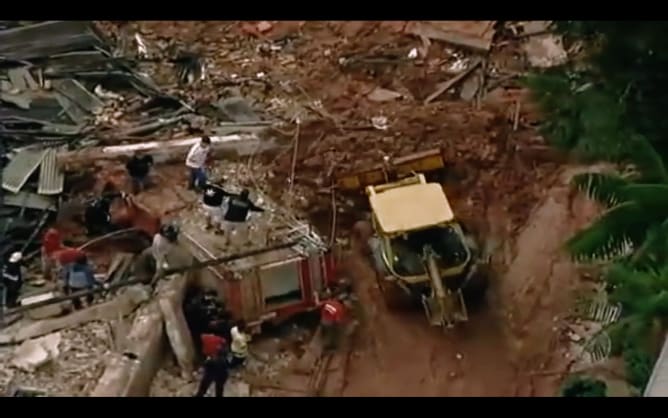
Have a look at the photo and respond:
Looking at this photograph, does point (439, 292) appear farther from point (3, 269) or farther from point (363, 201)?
point (3, 269)

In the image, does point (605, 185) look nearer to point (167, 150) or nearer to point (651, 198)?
point (651, 198)

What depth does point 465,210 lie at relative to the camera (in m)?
19.1

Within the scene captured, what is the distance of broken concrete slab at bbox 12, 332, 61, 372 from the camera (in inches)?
640

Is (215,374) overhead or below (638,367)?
overhead

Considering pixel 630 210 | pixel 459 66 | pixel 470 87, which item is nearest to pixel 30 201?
pixel 470 87

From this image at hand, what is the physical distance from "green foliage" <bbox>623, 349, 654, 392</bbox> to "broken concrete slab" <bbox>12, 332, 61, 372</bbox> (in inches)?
280

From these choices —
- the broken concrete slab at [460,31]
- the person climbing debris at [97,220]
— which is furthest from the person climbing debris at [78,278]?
the broken concrete slab at [460,31]

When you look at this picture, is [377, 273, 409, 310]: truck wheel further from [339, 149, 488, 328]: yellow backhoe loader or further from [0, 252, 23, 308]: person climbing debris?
[0, 252, 23, 308]: person climbing debris

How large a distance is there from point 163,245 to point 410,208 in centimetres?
344

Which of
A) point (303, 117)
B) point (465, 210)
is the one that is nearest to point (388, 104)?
point (303, 117)

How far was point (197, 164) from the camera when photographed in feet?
62.7

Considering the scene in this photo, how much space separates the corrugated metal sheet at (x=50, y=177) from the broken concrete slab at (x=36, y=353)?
2.90 metres

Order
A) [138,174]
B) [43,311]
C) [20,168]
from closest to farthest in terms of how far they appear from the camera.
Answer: [43,311] → [20,168] → [138,174]

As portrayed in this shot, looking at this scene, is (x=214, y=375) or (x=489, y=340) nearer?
(x=214, y=375)
